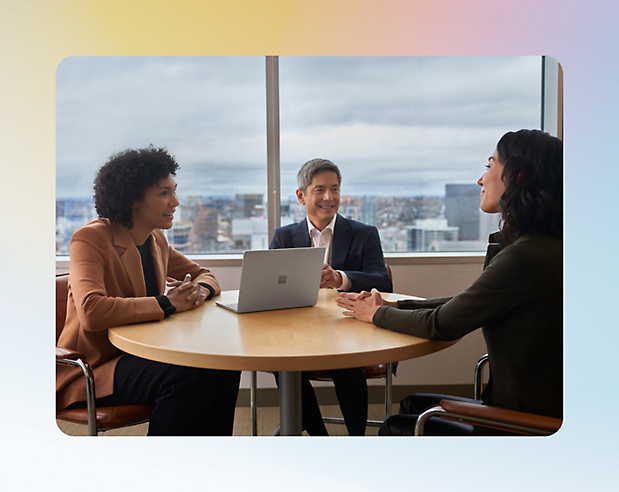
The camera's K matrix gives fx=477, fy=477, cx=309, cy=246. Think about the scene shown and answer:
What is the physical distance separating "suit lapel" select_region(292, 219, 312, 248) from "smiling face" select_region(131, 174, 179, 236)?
870 millimetres

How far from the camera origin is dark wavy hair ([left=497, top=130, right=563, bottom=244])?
1.48 meters

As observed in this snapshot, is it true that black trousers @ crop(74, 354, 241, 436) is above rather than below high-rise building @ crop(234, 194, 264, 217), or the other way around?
below

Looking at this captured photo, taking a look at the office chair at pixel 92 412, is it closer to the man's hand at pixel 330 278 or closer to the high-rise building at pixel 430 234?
the man's hand at pixel 330 278

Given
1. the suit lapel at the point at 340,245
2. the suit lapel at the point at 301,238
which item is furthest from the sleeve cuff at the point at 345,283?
the suit lapel at the point at 301,238

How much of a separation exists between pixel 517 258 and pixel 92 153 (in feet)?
9.41

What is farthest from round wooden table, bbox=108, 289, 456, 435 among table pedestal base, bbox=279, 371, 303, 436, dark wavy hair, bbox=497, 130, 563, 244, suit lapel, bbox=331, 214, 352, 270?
suit lapel, bbox=331, 214, 352, 270

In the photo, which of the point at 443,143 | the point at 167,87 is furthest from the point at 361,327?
the point at 167,87

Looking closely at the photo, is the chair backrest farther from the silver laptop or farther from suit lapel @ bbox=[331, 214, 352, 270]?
suit lapel @ bbox=[331, 214, 352, 270]

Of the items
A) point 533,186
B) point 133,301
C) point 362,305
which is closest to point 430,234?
point 362,305

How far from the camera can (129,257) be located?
79.5 inches

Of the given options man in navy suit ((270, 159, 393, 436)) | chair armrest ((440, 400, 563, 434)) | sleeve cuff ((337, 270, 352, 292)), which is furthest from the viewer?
man in navy suit ((270, 159, 393, 436))

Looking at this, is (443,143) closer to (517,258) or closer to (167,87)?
(167,87)

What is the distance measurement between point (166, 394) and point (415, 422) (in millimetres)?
919

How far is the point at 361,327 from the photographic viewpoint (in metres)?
1.70
